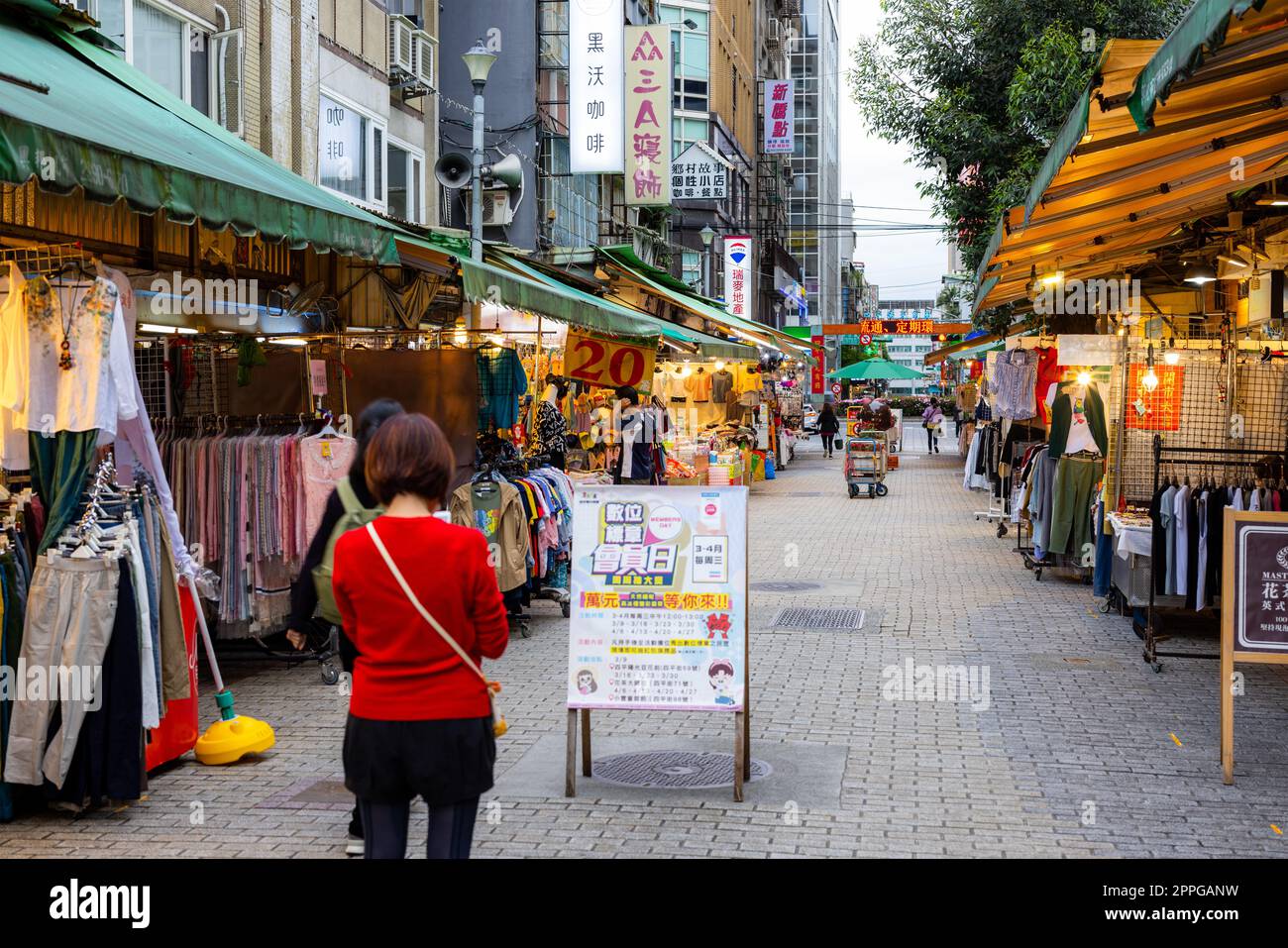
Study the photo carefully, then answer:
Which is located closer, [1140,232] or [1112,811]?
[1112,811]

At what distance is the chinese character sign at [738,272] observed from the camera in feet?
140

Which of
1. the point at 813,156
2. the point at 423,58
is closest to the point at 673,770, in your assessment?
the point at 423,58

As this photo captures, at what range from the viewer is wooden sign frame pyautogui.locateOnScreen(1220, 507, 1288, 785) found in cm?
684

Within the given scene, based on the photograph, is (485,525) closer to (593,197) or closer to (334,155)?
(334,155)

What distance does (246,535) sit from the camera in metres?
9.22

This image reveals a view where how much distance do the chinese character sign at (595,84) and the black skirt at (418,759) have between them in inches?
843

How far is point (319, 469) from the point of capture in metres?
9.30

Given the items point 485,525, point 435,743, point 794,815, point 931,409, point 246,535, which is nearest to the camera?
point 435,743

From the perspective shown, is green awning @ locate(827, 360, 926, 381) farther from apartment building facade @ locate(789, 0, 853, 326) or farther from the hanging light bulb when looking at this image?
apartment building facade @ locate(789, 0, 853, 326)

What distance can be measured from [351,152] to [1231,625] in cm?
1597

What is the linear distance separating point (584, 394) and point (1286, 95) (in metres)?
12.8

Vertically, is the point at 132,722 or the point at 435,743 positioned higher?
the point at 435,743

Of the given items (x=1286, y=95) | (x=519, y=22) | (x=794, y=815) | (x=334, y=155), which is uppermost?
(x=519, y=22)

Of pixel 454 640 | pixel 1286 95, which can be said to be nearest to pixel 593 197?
pixel 1286 95
